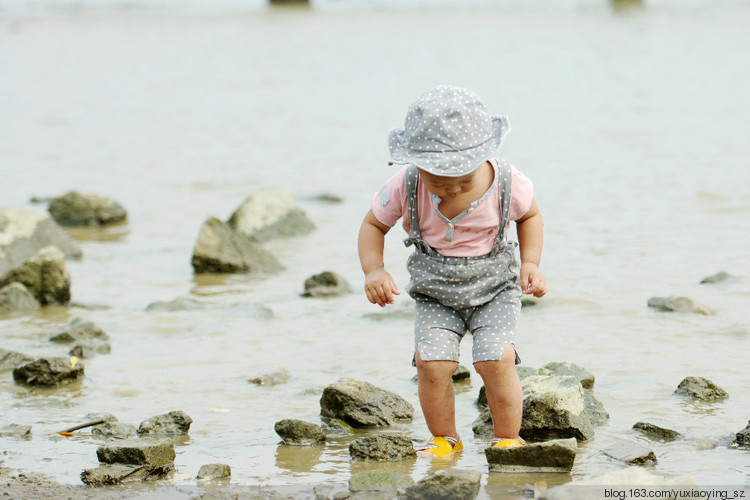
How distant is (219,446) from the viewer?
3896 mm

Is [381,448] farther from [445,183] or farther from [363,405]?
[445,183]

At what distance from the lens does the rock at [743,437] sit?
3.67m

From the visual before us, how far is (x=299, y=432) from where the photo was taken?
3873 millimetres

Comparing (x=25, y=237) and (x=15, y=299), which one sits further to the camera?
(x=25, y=237)

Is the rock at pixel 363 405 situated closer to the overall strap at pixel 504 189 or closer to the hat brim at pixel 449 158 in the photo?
the overall strap at pixel 504 189

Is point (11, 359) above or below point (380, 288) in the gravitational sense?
below

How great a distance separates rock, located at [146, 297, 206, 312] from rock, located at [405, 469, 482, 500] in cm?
312

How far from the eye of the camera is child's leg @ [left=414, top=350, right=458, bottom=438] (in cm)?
373

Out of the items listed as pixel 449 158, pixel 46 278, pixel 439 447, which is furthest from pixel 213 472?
pixel 46 278

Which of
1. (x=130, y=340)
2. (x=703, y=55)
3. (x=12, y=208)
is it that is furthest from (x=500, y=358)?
(x=703, y=55)

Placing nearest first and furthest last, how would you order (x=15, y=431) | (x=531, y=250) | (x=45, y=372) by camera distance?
(x=531, y=250) < (x=15, y=431) < (x=45, y=372)

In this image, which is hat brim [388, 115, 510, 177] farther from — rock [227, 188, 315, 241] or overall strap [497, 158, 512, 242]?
rock [227, 188, 315, 241]

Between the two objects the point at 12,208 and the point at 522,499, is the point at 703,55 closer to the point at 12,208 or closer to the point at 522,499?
the point at 12,208

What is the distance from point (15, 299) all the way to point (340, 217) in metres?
3.48
